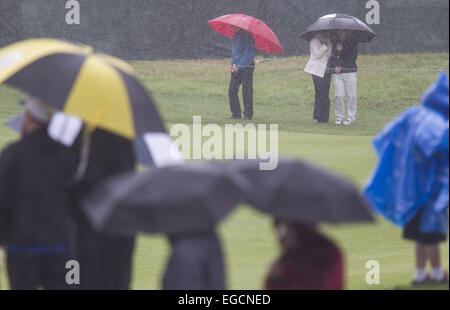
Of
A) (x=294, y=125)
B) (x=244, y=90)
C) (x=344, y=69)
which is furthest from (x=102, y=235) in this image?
(x=244, y=90)

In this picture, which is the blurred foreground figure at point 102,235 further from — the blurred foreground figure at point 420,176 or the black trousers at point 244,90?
the black trousers at point 244,90

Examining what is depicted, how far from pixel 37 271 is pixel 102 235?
367 mm

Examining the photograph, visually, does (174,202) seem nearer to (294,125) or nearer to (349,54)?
(294,125)

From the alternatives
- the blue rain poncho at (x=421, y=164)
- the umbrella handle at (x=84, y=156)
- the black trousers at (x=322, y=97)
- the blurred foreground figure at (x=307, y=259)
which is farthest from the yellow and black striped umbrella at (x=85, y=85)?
the black trousers at (x=322, y=97)

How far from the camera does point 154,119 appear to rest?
467 cm

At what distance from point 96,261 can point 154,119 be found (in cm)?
70

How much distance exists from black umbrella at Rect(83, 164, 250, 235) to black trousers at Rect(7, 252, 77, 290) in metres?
0.96

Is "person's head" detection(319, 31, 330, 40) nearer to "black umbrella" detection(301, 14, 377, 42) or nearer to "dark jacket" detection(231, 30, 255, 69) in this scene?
"black umbrella" detection(301, 14, 377, 42)

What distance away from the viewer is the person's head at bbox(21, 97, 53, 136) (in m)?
4.64

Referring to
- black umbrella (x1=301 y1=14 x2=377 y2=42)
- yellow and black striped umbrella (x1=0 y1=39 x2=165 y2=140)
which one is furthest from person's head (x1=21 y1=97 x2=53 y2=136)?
black umbrella (x1=301 y1=14 x2=377 y2=42)

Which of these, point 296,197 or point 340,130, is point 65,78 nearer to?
point 296,197

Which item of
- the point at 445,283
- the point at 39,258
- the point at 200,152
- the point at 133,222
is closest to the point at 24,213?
the point at 39,258

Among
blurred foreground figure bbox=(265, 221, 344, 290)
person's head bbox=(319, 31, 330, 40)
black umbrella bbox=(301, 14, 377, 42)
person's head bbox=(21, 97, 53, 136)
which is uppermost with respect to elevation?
black umbrella bbox=(301, 14, 377, 42)

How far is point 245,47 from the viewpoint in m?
17.4
